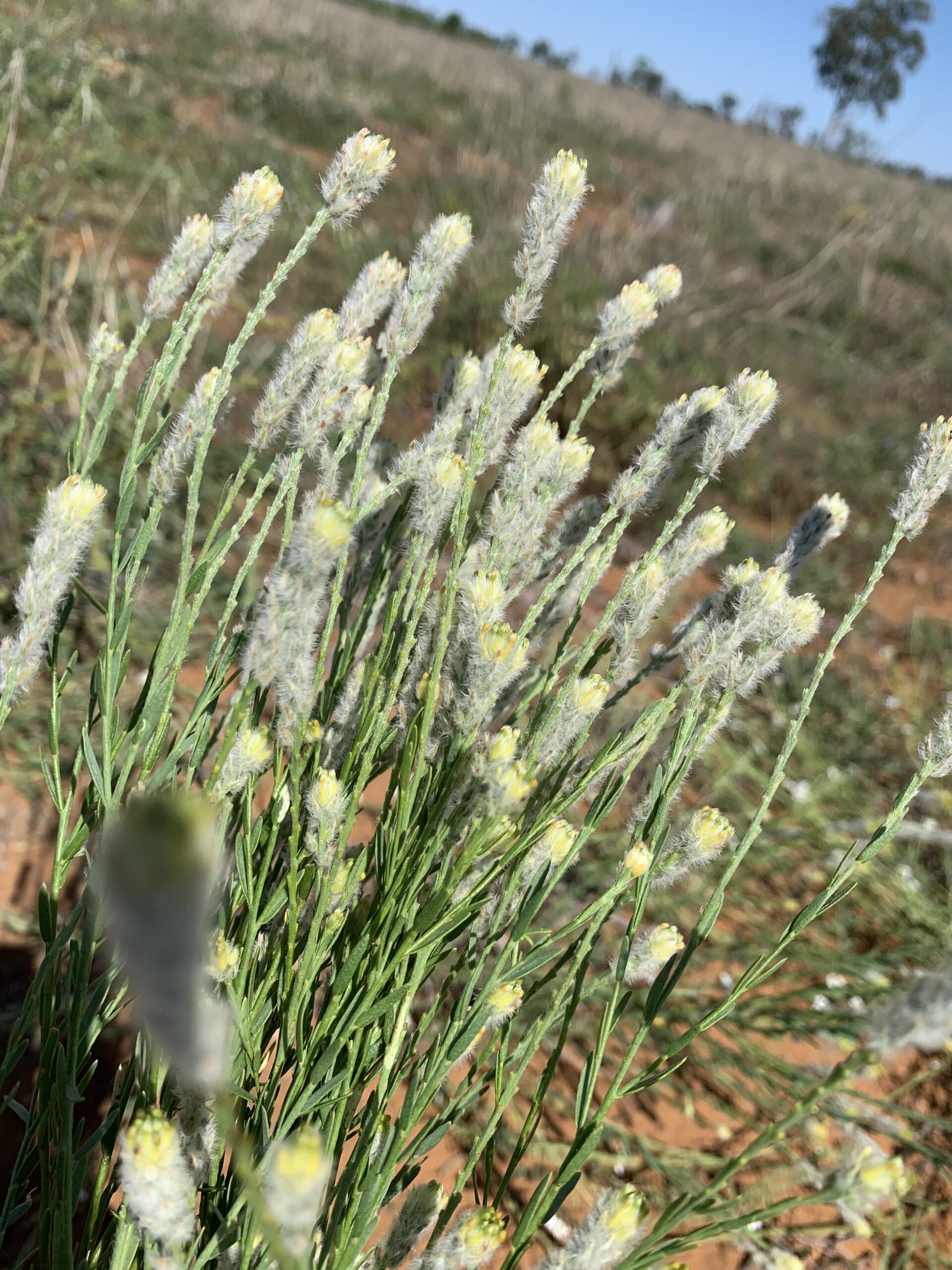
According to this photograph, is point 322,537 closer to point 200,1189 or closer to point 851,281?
point 200,1189

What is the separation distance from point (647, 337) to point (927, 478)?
4672 millimetres

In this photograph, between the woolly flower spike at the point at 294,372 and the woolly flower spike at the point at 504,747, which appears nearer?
the woolly flower spike at the point at 504,747

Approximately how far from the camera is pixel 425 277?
0.85 m

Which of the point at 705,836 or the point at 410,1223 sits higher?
the point at 705,836

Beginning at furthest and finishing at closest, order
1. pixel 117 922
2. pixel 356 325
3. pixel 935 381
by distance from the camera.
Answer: pixel 935 381 → pixel 356 325 → pixel 117 922

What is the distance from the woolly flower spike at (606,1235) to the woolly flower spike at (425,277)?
730 mm

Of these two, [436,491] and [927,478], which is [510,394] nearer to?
[436,491]

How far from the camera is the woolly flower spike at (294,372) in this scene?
2.71ft

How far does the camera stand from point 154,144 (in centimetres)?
670

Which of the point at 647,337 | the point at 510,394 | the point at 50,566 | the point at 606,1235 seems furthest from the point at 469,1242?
the point at 647,337

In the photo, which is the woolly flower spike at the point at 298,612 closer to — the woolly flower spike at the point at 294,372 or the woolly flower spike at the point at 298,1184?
the woolly flower spike at the point at 294,372

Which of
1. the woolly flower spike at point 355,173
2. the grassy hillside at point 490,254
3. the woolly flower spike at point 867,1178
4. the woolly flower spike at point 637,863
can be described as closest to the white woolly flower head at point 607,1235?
the woolly flower spike at point 867,1178

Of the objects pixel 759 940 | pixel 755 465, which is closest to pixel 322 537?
pixel 759 940

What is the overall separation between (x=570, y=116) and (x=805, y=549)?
44.7 feet
